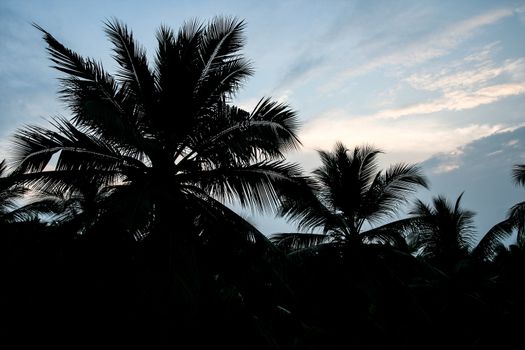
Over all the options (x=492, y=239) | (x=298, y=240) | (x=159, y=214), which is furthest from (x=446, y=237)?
(x=159, y=214)

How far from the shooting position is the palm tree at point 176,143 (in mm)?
6125

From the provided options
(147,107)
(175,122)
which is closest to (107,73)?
(147,107)

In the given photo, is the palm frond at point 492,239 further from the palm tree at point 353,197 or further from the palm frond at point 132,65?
the palm frond at point 132,65

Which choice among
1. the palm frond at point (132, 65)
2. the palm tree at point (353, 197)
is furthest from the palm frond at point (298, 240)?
the palm frond at point (132, 65)

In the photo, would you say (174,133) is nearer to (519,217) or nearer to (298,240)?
(298,240)

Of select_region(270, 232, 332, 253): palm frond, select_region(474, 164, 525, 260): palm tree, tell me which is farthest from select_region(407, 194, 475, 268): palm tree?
select_region(270, 232, 332, 253): palm frond

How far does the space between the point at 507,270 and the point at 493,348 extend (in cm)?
298

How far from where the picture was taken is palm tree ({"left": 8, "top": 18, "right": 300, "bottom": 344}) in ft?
20.1

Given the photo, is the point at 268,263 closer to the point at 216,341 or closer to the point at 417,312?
Result: the point at 216,341

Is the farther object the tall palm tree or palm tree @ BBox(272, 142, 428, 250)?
palm tree @ BBox(272, 142, 428, 250)

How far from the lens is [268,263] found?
22.9 ft

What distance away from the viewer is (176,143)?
7086mm

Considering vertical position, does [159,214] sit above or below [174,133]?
below

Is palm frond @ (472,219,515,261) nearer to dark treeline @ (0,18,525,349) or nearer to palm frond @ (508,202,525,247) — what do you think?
palm frond @ (508,202,525,247)
